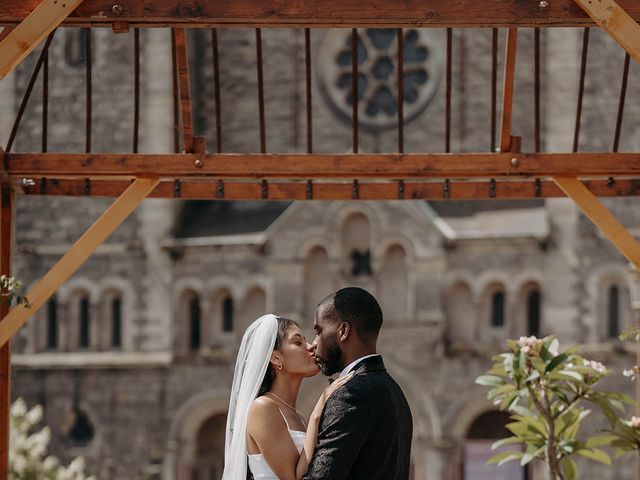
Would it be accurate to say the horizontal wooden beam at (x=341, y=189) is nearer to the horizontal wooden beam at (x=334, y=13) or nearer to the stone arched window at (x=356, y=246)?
the horizontal wooden beam at (x=334, y=13)

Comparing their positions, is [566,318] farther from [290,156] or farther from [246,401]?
[246,401]

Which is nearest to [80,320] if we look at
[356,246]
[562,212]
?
[356,246]

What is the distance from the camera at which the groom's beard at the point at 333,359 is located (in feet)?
25.0

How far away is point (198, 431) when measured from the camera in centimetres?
3069

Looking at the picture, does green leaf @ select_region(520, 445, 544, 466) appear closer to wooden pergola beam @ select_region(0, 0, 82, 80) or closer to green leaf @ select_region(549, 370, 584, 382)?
green leaf @ select_region(549, 370, 584, 382)

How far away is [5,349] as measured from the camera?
40.2 feet

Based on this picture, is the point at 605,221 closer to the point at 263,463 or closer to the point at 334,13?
the point at 334,13

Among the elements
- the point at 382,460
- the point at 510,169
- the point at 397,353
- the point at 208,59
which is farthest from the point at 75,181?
the point at 208,59

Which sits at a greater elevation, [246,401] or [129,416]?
[246,401]

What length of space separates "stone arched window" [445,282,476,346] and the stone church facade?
0.10 feet

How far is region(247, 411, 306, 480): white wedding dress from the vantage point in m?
7.92

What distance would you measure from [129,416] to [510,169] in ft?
65.7

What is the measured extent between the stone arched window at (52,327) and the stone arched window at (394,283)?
21.7 feet

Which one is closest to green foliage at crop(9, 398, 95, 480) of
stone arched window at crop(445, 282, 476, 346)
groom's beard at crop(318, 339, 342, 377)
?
stone arched window at crop(445, 282, 476, 346)
